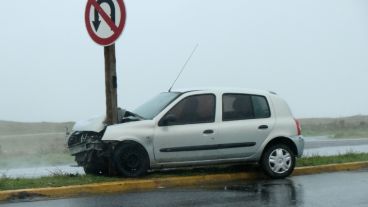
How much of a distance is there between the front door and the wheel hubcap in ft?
3.33

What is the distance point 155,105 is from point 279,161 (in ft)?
7.32

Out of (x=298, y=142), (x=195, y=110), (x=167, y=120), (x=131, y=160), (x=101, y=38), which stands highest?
(x=101, y=38)

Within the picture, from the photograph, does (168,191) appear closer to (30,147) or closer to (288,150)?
(288,150)

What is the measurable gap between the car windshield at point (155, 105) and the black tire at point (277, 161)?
1.78 meters

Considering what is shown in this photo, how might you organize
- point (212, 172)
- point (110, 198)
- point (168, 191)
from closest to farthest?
point (110, 198) → point (168, 191) → point (212, 172)

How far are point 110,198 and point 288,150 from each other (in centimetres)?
326

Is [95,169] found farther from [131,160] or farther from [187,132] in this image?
[187,132]

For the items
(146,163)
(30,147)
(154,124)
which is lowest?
(30,147)

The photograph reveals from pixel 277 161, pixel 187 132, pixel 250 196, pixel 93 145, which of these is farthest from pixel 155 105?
pixel 250 196

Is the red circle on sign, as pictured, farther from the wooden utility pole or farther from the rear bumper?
the rear bumper

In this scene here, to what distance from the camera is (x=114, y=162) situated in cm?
948

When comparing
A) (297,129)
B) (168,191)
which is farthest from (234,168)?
(168,191)

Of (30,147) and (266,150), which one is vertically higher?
(266,150)

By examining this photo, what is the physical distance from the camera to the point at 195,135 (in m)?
9.70
